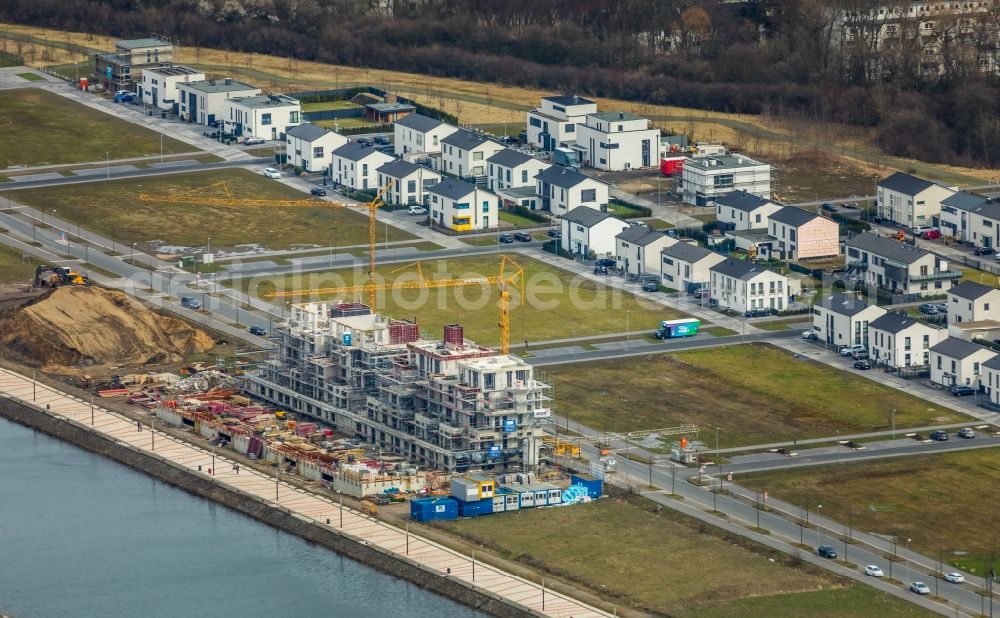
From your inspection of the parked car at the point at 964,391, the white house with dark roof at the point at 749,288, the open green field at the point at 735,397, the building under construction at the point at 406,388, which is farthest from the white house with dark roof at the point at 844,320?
the building under construction at the point at 406,388

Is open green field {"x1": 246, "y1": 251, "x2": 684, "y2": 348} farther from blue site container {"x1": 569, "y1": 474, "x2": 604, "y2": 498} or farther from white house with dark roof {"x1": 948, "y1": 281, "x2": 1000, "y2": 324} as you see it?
blue site container {"x1": 569, "y1": 474, "x2": 604, "y2": 498}

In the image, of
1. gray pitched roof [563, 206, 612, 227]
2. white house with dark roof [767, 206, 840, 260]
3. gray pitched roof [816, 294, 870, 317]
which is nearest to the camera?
gray pitched roof [816, 294, 870, 317]

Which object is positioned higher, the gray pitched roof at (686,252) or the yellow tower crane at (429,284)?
the gray pitched roof at (686,252)

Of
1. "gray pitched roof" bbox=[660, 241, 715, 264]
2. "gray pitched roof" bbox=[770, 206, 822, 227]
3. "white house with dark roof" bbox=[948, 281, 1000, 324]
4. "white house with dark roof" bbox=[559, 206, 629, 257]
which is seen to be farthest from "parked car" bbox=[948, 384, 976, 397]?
"white house with dark roof" bbox=[559, 206, 629, 257]

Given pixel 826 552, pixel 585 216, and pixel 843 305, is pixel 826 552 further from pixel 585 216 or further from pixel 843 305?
pixel 585 216

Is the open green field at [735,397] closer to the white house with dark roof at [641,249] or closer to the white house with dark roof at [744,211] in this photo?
the white house with dark roof at [641,249]

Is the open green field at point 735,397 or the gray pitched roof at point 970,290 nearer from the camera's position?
the open green field at point 735,397

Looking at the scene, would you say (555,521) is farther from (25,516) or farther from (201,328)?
(201,328)

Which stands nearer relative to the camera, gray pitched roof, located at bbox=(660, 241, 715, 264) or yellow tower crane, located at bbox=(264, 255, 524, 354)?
yellow tower crane, located at bbox=(264, 255, 524, 354)
